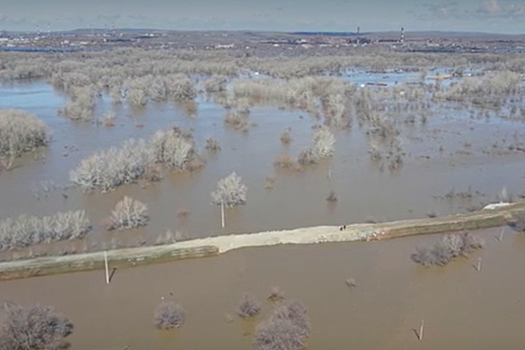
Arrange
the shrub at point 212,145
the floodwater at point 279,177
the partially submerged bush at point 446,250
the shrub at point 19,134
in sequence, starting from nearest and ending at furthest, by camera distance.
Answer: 1. the partially submerged bush at point 446,250
2. the floodwater at point 279,177
3. the shrub at point 19,134
4. the shrub at point 212,145

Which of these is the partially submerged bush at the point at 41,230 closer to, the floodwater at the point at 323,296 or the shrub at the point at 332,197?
the floodwater at the point at 323,296

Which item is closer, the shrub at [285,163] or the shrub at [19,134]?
the shrub at [285,163]

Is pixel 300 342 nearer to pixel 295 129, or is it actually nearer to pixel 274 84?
pixel 295 129

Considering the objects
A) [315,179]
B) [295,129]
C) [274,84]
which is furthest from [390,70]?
[315,179]

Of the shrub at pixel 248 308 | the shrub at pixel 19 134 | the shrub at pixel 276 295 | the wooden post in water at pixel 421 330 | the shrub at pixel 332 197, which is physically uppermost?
the shrub at pixel 19 134

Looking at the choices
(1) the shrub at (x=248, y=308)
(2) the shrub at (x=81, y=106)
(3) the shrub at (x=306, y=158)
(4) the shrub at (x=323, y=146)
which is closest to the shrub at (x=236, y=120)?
A: (4) the shrub at (x=323, y=146)

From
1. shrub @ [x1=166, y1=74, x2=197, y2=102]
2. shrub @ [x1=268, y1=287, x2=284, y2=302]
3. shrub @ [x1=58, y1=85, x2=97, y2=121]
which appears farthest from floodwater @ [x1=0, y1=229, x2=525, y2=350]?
shrub @ [x1=166, y1=74, x2=197, y2=102]

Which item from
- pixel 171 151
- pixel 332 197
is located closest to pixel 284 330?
pixel 332 197
